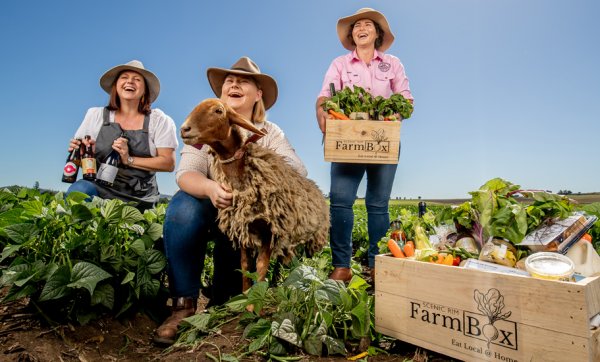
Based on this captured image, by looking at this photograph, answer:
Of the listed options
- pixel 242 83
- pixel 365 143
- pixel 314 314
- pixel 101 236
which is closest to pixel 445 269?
pixel 314 314

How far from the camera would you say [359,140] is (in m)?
3.77

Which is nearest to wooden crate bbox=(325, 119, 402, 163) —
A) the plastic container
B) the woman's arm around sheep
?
the woman's arm around sheep

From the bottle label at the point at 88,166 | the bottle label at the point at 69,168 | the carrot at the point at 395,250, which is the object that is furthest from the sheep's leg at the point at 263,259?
the bottle label at the point at 69,168

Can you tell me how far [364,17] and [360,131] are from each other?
1192 mm

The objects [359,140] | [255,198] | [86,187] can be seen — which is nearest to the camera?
[255,198]

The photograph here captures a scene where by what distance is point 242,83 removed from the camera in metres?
3.18

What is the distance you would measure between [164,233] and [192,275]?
1.20 ft

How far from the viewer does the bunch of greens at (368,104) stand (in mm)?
3822

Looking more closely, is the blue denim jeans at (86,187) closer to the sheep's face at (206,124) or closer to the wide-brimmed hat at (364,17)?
the sheep's face at (206,124)

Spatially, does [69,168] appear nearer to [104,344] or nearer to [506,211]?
Answer: [104,344]

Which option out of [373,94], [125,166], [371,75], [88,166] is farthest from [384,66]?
[88,166]

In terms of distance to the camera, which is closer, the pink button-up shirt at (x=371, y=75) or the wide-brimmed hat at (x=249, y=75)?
the wide-brimmed hat at (x=249, y=75)

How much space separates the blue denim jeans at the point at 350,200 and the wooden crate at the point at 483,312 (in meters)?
1.32

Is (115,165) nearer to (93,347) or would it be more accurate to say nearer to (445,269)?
(93,347)
